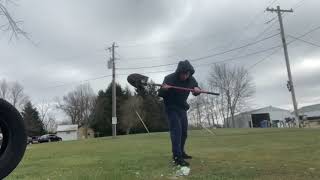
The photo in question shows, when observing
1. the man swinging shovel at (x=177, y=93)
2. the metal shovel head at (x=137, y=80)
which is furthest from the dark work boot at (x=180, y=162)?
the metal shovel head at (x=137, y=80)

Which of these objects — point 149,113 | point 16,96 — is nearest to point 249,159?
point 149,113

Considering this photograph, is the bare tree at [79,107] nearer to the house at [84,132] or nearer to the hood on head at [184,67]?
the house at [84,132]

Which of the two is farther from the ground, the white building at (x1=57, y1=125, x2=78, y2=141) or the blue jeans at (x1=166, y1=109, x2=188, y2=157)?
the white building at (x1=57, y1=125, x2=78, y2=141)

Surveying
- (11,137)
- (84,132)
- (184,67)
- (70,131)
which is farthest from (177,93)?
(70,131)

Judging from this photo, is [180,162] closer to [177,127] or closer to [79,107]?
[177,127]

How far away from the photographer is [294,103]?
39375 millimetres

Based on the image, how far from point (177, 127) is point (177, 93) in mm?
550

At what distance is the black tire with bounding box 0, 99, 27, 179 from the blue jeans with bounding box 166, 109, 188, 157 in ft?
10.9

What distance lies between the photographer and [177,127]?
7145 millimetres

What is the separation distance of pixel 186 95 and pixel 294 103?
3390 cm

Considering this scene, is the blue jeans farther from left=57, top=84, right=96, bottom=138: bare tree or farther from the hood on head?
left=57, top=84, right=96, bottom=138: bare tree

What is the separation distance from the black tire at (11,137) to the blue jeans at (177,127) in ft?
10.9

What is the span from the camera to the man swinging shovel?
23.4 ft

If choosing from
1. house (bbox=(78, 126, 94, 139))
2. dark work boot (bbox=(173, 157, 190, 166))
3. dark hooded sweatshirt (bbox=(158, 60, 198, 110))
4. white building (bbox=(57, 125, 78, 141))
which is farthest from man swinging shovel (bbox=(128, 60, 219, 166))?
white building (bbox=(57, 125, 78, 141))
